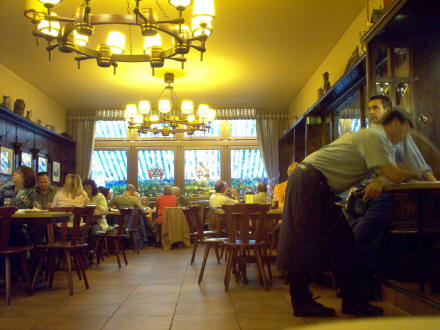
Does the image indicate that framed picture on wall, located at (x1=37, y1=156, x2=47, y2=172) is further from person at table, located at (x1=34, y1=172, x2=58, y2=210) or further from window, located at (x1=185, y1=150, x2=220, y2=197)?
window, located at (x1=185, y1=150, x2=220, y2=197)

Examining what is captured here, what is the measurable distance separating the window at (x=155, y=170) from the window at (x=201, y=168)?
43cm

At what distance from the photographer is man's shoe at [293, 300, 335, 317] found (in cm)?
299

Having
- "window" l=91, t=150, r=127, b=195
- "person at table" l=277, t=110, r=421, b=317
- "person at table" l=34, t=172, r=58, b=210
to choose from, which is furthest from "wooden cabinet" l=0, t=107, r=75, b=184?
"person at table" l=277, t=110, r=421, b=317

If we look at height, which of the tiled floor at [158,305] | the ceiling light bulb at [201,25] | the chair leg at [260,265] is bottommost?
the tiled floor at [158,305]

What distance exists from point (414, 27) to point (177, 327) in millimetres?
2885

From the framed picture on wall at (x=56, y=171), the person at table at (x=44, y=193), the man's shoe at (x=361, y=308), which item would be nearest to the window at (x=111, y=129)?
the framed picture on wall at (x=56, y=171)

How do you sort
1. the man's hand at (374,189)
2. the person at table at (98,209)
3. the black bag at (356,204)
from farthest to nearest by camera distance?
the person at table at (98,209) < the black bag at (356,204) < the man's hand at (374,189)

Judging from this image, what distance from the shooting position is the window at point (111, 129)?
466 inches

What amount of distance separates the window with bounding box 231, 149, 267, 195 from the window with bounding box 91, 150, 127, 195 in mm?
2766

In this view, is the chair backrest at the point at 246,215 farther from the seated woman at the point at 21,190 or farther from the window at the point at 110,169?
the window at the point at 110,169

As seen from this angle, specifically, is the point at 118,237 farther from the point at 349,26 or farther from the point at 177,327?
the point at 349,26

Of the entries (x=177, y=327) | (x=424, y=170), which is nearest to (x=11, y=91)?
(x=177, y=327)

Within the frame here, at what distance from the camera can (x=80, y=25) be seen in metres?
4.07

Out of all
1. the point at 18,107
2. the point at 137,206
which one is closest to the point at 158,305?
the point at 137,206
